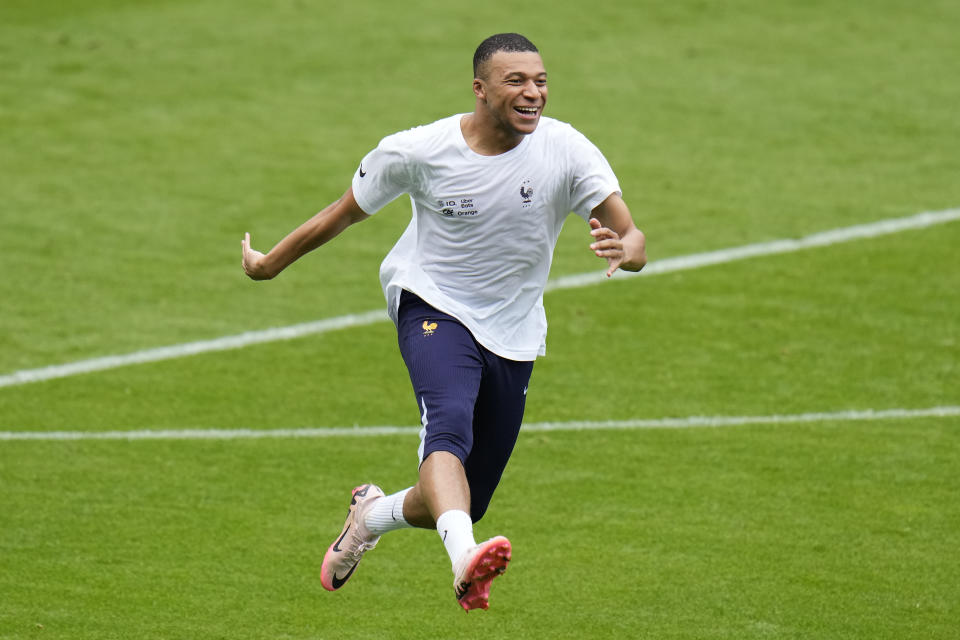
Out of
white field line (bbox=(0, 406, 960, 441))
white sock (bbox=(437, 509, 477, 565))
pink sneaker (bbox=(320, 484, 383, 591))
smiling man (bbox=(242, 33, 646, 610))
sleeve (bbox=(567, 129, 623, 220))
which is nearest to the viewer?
white sock (bbox=(437, 509, 477, 565))

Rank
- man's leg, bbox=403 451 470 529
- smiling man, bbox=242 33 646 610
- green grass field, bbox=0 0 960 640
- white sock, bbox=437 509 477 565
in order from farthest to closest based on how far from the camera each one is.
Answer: green grass field, bbox=0 0 960 640 < smiling man, bbox=242 33 646 610 < man's leg, bbox=403 451 470 529 < white sock, bbox=437 509 477 565

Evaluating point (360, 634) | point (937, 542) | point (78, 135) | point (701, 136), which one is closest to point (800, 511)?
point (937, 542)

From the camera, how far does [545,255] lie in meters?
6.77

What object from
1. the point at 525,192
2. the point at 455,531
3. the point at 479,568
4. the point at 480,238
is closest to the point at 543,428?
the point at 480,238

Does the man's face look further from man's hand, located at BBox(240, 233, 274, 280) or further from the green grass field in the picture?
the green grass field

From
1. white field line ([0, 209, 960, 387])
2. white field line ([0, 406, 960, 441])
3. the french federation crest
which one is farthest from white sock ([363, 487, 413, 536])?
white field line ([0, 209, 960, 387])

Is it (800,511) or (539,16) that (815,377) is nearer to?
(800,511)

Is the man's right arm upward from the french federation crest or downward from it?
downward

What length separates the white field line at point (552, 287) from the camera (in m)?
11.0

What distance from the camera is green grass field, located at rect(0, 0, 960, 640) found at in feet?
25.5

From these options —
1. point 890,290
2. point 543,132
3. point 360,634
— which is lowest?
point 890,290

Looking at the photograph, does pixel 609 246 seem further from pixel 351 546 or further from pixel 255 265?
pixel 351 546

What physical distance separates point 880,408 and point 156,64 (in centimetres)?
1080

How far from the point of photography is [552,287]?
1276cm
